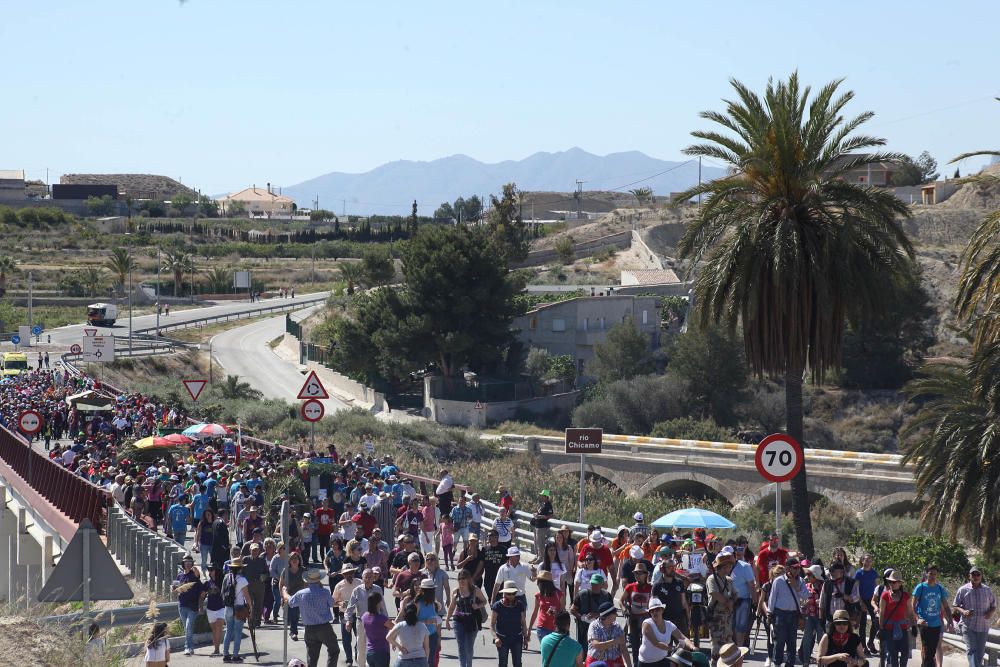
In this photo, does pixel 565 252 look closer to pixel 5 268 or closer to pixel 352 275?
pixel 352 275

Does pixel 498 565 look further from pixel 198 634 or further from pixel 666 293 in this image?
pixel 666 293

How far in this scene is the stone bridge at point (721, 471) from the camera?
39.9 m

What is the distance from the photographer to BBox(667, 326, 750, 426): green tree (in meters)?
60.8

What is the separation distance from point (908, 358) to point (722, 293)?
51017 mm

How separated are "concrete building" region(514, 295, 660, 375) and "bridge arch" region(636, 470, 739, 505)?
22968 mm

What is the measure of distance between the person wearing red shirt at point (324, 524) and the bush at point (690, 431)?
127ft

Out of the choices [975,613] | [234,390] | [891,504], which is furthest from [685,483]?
[975,613]

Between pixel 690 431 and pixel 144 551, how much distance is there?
41386 mm

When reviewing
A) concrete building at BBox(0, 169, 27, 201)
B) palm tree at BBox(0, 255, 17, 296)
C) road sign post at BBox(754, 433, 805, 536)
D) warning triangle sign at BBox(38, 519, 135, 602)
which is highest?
concrete building at BBox(0, 169, 27, 201)

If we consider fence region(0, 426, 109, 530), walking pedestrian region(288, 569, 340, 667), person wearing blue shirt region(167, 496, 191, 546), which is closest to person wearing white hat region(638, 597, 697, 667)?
walking pedestrian region(288, 569, 340, 667)

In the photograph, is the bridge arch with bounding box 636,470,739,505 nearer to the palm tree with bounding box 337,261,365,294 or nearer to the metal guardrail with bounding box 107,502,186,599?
the metal guardrail with bounding box 107,502,186,599

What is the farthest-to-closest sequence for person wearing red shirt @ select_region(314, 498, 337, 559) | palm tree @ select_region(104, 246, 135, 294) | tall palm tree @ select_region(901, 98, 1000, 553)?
palm tree @ select_region(104, 246, 135, 294)
person wearing red shirt @ select_region(314, 498, 337, 559)
tall palm tree @ select_region(901, 98, 1000, 553)

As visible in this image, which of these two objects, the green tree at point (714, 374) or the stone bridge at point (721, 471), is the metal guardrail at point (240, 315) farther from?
the stone bridge at point (721, 471)

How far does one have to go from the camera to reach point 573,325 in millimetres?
70062
